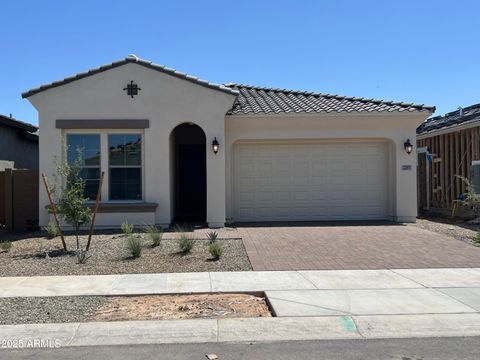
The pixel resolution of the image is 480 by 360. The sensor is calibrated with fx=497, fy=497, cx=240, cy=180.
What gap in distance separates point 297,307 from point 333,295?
879mm

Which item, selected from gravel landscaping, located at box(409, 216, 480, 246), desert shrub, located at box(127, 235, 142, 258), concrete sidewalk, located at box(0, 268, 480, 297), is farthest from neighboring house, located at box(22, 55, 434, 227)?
concrete sidewalk, located at box(0, 268, 480, 297)

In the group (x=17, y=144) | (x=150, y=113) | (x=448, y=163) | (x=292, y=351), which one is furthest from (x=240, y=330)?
(x=17, y=144)

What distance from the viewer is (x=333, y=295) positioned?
7719 millimetres

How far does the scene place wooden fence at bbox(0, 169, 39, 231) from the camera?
50.6ft

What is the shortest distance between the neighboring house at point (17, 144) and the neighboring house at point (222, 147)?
5200 millimetres

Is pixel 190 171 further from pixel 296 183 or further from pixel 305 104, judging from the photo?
pixel 305 104

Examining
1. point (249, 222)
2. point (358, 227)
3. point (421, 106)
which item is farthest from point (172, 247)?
point (421, 106)

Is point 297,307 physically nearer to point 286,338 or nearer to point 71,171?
point 286,338

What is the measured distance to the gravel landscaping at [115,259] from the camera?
9.78m

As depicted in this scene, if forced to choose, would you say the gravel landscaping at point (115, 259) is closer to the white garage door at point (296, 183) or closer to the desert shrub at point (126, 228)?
the desert shrub at point (126, 228)

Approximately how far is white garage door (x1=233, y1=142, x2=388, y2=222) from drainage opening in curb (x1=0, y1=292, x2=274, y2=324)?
28.4 feet

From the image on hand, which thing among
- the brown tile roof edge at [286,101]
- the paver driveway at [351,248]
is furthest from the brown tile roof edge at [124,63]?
the paver driveway at [351,248]

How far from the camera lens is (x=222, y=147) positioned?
15.0 m

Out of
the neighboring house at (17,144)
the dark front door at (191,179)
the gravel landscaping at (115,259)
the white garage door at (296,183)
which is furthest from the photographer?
the neighboring house at (17,144)
